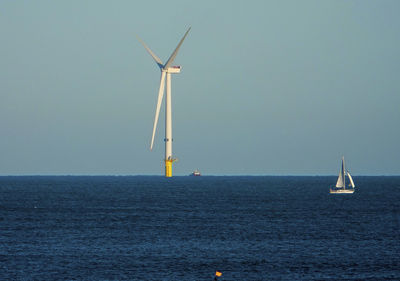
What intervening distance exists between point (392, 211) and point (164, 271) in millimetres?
101971

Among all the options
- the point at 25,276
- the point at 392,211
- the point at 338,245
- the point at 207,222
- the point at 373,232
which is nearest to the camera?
the point at 25,276

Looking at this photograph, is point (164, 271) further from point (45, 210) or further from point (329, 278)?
point (45, 210)

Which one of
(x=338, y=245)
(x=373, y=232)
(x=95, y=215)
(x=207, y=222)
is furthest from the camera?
(x=95, y=215)

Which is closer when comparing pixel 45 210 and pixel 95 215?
pixel 95 215

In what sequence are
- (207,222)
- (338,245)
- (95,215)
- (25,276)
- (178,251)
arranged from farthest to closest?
(95,215) < (207,222) < (338,245) < (178,251) < (25,276)

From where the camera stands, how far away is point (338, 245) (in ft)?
317

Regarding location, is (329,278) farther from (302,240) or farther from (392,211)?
(392,211)

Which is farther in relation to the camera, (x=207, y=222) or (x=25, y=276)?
(x=207, y=222)

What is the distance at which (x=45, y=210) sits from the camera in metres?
166

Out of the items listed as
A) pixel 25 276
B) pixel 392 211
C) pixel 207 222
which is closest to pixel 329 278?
pixel 25 276

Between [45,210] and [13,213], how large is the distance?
11883 mm

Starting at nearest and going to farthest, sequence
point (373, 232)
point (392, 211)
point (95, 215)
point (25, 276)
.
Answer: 1. point (25, 276)
2. point (373, 232)
3. point (95, 215)
4. point (392, 211)

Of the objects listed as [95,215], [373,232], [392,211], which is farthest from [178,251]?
[392,211]

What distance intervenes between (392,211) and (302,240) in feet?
227
